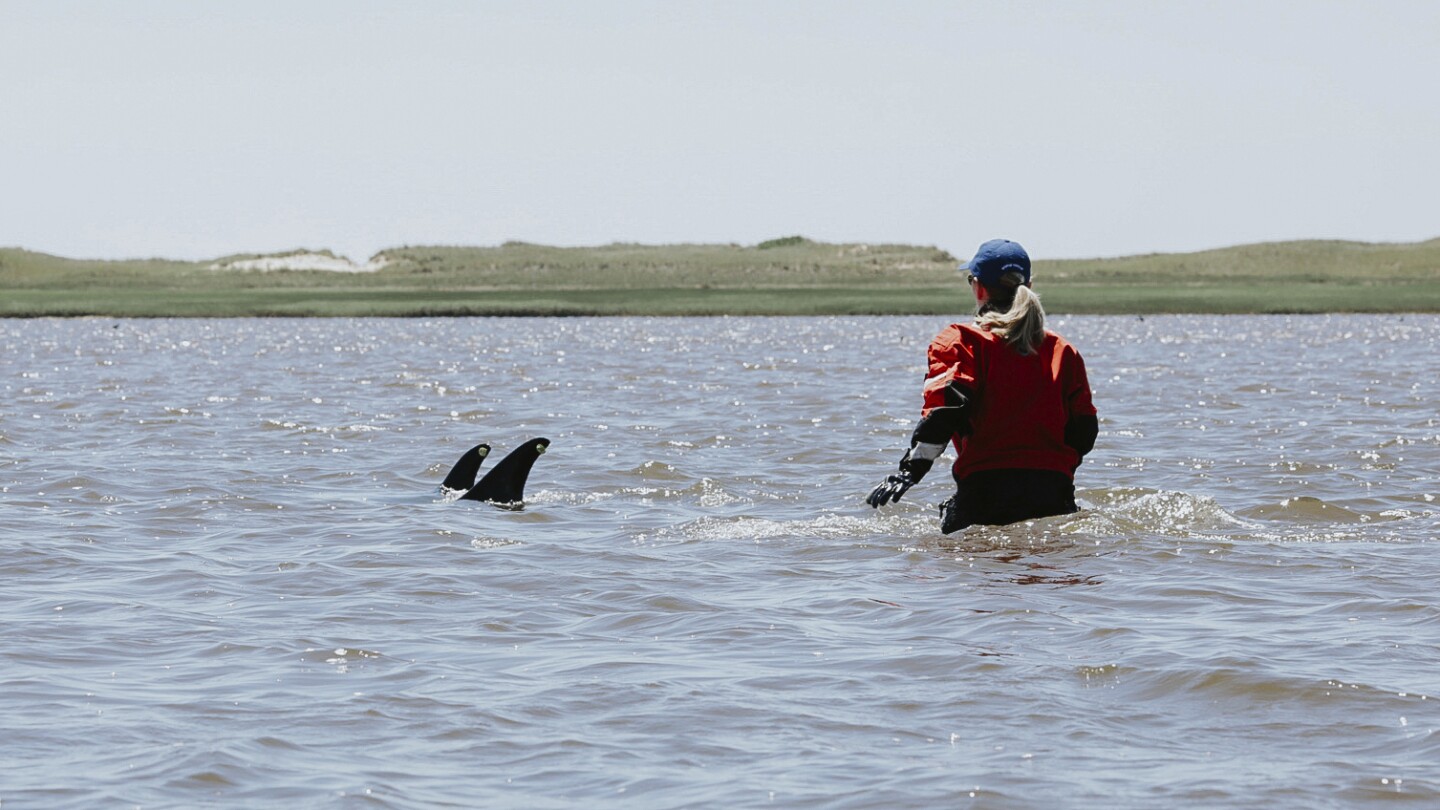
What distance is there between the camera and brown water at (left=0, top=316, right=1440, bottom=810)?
6.32 meters

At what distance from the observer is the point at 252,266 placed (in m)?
163

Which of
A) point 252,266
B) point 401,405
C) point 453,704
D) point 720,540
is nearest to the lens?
point 453,704

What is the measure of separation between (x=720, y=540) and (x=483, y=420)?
12.2m

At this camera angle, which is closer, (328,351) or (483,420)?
(483,420)

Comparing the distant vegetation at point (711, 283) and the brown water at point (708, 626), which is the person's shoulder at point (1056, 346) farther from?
the distant vegetation at point (711, 283)

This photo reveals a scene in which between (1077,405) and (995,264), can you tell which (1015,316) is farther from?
(1077,405)

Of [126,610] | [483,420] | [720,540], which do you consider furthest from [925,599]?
[483,420]

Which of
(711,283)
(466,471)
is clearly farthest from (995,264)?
(711,283)

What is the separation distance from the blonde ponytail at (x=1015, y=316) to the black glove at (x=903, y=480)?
2.93 feet

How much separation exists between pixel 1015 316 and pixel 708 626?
2914 mm

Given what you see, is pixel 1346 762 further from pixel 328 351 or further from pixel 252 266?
pixel 252 266

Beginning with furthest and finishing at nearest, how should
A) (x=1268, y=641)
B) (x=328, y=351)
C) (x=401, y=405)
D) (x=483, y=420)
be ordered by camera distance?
1. (x=328, y=351)
2. (x=401, y=405)
3. (x=483, y=420)
4. (x=1268, y=641)

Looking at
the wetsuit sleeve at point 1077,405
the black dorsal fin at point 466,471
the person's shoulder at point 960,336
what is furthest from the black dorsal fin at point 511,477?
the wetsuit sleeve at point 1077,405

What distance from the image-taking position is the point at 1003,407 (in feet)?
35.7
